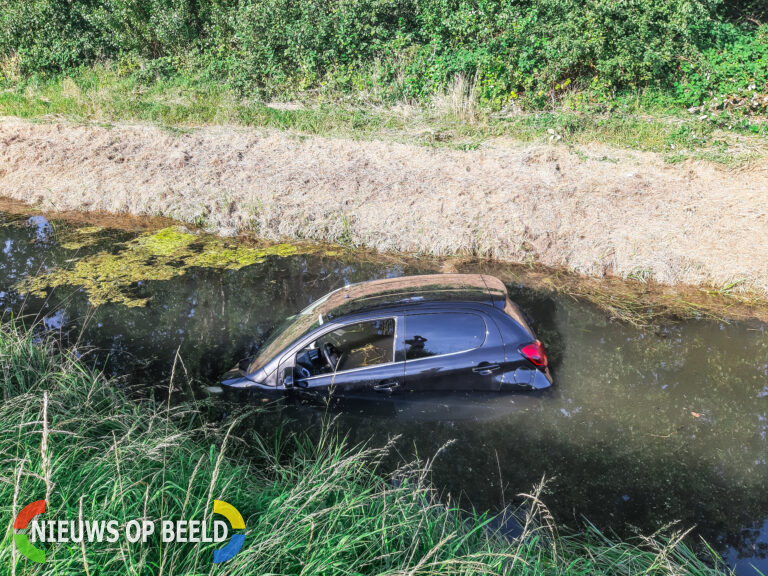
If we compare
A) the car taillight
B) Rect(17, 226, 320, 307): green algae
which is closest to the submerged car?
the car taillight

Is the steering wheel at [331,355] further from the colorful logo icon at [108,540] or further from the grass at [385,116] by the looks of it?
the grass at [385,116]

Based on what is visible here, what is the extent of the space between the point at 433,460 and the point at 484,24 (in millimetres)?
14162

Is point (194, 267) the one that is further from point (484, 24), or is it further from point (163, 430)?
point (484, 24)

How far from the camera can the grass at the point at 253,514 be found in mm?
3617

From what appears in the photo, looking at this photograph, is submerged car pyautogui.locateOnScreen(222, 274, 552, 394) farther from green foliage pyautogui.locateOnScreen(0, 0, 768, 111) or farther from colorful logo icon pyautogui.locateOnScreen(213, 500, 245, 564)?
green foliage pyautogui.locateOnScreen(0, 0, 768, 111)

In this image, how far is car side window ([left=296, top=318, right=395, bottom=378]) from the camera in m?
6.52

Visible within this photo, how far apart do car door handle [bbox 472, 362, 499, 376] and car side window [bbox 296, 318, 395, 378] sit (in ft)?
3.17

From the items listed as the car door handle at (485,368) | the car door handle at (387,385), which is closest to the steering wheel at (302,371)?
the car door handle at (387,385)

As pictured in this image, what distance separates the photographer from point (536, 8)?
15.9m

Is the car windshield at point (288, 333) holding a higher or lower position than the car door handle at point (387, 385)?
higher

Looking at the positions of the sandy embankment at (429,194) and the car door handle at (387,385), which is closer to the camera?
the car door handle at (387,385)

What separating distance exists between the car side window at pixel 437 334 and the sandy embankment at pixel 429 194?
15.6 feet

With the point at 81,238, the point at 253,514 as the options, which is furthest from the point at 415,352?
the point at 81,238

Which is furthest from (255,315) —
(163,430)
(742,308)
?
(742,308)
